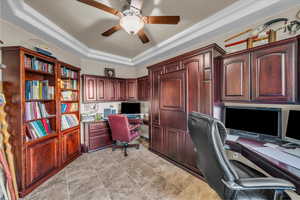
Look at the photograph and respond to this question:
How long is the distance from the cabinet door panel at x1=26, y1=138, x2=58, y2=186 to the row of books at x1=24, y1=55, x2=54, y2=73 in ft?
4.12

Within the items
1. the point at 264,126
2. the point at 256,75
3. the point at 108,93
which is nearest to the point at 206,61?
the point at 256,75

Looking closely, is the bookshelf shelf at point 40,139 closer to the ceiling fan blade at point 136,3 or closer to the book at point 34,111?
the book at point 34,111

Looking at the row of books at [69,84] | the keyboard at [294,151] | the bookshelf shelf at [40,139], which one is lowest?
the bookshelf shelf at [40,139]

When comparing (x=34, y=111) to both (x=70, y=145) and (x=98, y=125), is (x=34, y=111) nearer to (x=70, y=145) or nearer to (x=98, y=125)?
(x=70, y=145)

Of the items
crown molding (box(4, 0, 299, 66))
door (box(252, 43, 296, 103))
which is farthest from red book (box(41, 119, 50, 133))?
door (box(252, 43, 296, 103))

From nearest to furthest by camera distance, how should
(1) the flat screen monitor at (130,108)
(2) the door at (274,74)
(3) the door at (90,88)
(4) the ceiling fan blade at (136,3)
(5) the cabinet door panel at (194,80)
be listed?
(2) the door at (274,74)
(4) the ceiling fan blade at (136,3)
(5) the cabinet door panel at (194,80)
(3) the door at (90,88)
(1) the flat screen monitor at (130,108)

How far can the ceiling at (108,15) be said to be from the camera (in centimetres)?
175

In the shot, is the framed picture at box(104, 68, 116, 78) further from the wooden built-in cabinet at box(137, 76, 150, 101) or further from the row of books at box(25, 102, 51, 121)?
the row of books at box(25, 102, 51, 121)

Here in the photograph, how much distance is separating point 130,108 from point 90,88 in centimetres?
137

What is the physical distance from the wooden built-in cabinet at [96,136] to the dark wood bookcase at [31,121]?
615 mm

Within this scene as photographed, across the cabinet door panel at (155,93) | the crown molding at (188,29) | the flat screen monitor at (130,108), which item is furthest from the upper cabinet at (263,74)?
the flat screen monitor at (130,108)

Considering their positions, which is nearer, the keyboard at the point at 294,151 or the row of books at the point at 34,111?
the keyboard at the point at 294,151

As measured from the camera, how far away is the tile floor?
1.69 m

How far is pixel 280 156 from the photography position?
1.17m
